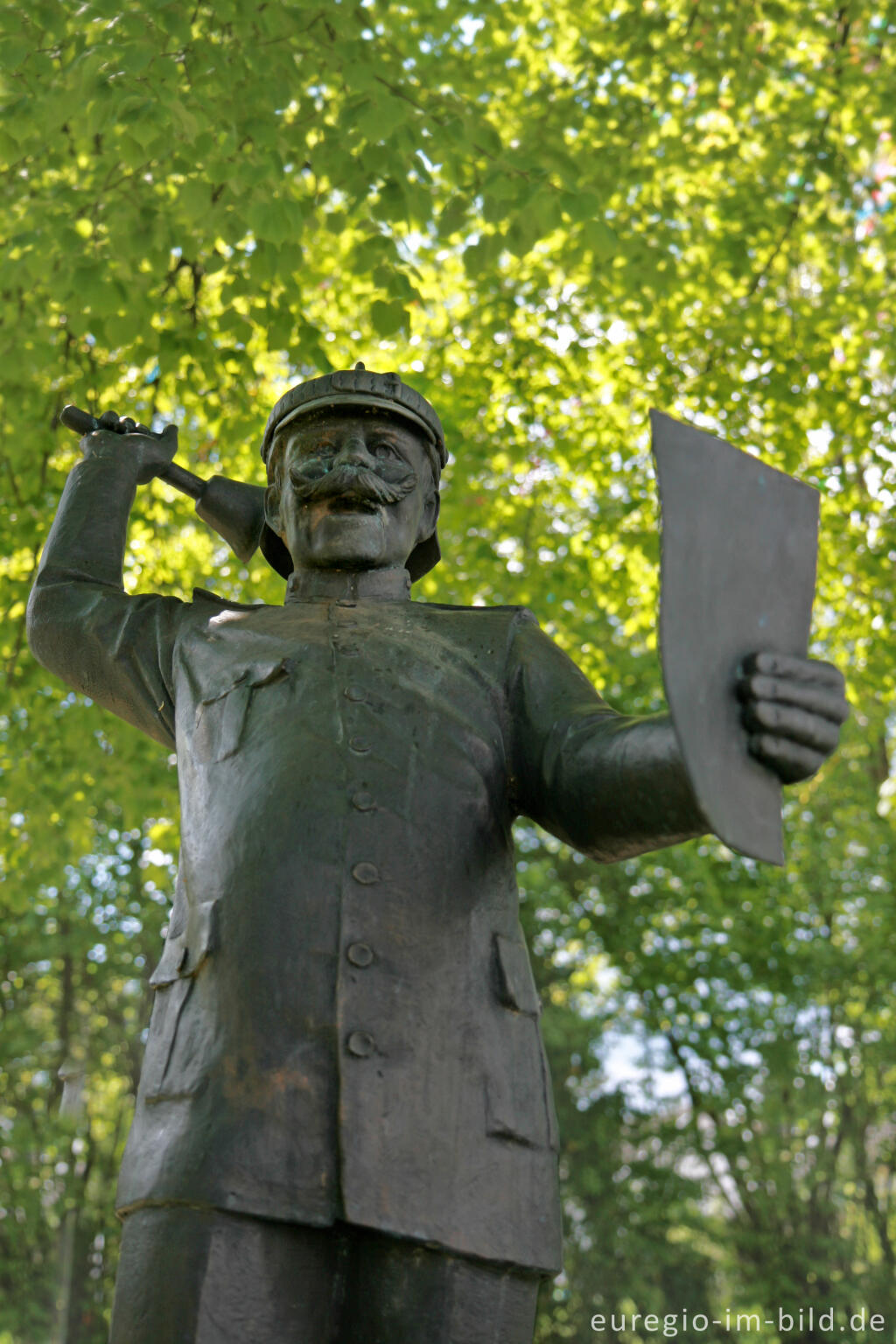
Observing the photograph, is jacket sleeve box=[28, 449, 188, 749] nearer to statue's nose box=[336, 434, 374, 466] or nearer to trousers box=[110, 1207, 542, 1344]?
statue's nose box=[336, 434, 374, 466]

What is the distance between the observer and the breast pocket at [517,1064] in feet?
7.10

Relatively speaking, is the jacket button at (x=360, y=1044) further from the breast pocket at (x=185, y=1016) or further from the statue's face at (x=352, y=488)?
the statue's face at (x=352, y=488)

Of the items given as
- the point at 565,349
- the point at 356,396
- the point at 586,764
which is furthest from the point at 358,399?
the point at 565,349

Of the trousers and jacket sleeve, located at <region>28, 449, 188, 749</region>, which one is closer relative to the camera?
the trousers

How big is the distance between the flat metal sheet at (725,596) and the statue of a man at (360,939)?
6 centimetres

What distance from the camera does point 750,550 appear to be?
1986mm

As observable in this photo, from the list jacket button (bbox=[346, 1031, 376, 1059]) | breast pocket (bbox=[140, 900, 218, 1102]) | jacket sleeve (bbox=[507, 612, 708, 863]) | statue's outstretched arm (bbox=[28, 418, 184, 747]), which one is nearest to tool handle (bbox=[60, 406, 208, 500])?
statue's outstretched arm (bbox=[28, 418, 184, 747])

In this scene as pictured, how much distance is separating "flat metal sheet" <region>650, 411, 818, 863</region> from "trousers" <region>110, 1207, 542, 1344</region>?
0.84 meters

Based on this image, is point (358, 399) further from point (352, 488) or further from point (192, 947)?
point (192, 947)

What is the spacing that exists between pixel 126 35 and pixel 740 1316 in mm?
12803

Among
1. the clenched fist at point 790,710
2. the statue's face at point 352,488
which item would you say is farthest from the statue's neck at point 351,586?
the clenched fist at point 790,710

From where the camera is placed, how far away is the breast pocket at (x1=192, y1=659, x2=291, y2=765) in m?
2.51

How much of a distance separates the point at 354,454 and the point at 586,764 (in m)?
0.94

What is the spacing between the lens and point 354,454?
286cm
